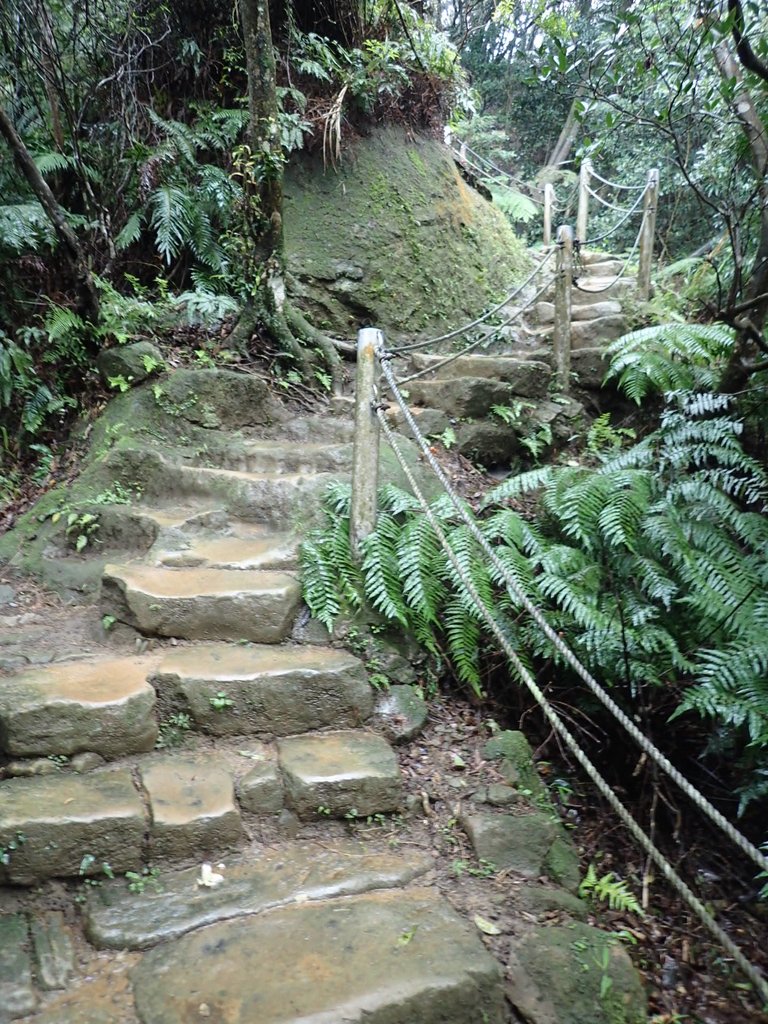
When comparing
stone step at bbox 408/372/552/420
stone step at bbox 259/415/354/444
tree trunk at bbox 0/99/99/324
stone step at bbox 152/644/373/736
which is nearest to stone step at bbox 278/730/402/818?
stone step at bbox 152/644/373/736

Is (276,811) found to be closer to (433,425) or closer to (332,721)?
(332,721)

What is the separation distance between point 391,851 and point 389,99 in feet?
23.5

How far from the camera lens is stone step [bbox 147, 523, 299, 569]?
11.4 ft

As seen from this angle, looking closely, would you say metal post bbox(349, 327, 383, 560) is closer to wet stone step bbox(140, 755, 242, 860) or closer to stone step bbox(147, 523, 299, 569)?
stone step bbox(147, 523, 299, 569)

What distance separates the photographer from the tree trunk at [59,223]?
13.3ft

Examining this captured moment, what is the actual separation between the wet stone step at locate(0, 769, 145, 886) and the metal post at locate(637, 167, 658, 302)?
595 cm

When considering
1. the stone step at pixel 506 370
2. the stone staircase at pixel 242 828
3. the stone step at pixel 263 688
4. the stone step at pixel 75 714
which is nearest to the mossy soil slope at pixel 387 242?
the stone step at pixel 506 370

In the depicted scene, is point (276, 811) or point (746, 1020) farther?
point (276, 811)

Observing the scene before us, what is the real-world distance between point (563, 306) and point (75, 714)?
4507 millimetres

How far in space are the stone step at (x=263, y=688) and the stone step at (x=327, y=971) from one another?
30.7 inches

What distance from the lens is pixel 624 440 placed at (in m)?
5.01

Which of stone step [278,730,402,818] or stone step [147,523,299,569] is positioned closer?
stone step [278,730,402,818]

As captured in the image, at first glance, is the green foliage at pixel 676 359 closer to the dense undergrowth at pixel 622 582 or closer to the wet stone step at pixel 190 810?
the dense undergrowth at pixel 622 582

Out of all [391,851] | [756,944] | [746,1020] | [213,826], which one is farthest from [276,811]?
[756,944]
